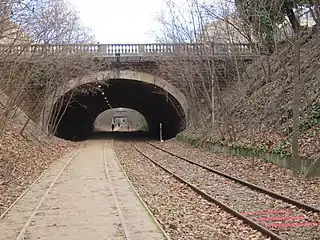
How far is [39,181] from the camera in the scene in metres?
15.9

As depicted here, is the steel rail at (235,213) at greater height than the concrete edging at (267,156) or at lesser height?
lesser

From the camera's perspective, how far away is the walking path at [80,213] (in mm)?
8320

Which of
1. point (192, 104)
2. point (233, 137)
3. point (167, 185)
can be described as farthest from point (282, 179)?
point (192, 104)

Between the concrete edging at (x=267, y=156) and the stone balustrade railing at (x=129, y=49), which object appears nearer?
the concrete edging at (x=267, y=156)

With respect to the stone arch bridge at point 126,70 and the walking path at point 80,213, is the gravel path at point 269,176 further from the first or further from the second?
the stone arch bridge at point 126,70

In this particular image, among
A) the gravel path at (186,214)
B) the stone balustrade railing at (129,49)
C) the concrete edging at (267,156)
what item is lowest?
the gravel path at (186,214)

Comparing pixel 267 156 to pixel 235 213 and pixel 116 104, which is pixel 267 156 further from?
pixel 116 104

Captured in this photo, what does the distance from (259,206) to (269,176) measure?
4741mm

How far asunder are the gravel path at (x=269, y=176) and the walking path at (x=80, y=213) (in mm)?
3454

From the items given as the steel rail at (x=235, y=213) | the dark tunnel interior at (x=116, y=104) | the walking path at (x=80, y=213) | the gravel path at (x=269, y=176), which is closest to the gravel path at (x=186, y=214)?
the steel rail at (x=235, y=213)

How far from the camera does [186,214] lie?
1006cm

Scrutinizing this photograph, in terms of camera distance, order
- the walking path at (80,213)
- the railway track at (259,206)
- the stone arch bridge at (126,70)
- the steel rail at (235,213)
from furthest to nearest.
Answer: the stone arch bridge at (126,70) < the walking path at (80,213) < the railway track at (259,206) < the steel rail at (235,213)

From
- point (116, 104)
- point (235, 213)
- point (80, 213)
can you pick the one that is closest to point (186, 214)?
point (235, 213)

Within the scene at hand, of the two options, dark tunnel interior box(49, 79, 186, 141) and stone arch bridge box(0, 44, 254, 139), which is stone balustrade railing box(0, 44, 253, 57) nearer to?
stone arch bridge box(0, 44, 254, 139)
